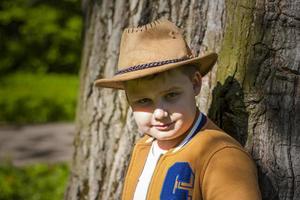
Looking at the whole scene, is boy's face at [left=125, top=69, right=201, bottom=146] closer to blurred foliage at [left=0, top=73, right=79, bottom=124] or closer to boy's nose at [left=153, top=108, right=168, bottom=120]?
boy's nose at [left=153, top=108, right=168, bottom=120]

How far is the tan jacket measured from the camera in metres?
2.49

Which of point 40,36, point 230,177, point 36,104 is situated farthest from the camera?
point 40,36

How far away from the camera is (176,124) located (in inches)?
103

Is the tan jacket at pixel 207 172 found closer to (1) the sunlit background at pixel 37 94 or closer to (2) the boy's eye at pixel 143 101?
(2) the boy's eye at pixel 143 101

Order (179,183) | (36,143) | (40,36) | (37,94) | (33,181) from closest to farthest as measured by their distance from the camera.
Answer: (179,183)
(33,181)
(36,143)
(37,94)
(40,36)

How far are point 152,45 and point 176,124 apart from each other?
0.31 metres

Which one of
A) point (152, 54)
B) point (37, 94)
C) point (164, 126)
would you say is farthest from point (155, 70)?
point (37, 94)

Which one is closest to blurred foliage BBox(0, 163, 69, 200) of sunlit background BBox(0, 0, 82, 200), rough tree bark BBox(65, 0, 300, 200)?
sunlit background BBox(0, 0, 82, 200)

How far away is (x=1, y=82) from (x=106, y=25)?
10229 millimetres

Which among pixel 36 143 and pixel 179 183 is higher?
pixel 179 183

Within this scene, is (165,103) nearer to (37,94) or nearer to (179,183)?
(179,183)

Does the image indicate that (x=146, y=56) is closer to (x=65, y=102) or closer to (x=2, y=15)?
(x=65, y=102)

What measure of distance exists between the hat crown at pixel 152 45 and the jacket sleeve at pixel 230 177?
1.33 feet

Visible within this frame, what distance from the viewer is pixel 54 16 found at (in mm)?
14742
